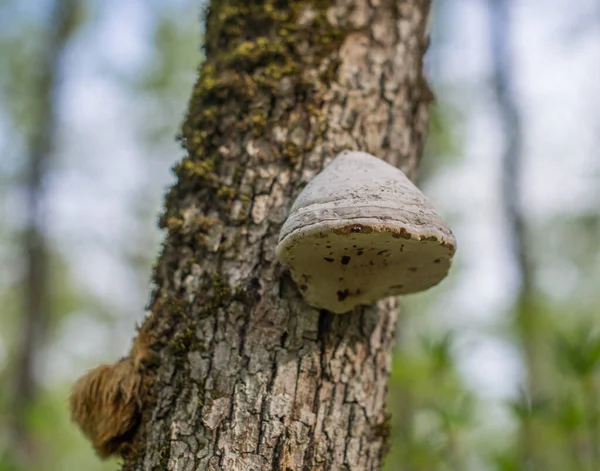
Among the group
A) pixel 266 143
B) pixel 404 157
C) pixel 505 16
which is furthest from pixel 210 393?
pixel 505 16

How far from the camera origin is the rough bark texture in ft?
5.60

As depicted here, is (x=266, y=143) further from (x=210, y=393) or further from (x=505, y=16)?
(x=505, y=16)

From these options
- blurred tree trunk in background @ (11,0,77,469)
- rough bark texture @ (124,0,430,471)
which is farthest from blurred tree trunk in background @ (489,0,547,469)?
blurred tree trunk in background @ (11,0,77,469)

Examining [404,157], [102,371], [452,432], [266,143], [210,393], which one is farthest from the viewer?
[452,432]

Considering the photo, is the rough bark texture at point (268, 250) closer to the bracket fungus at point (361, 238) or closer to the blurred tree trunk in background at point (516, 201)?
the bracket fungus at point (361, 238)

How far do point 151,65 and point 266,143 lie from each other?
45.2 ft

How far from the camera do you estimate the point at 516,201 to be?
10.6 metres

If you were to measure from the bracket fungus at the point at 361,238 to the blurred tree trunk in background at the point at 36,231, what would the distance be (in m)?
7.14

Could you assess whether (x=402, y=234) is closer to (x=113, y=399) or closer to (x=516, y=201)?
(x=113, y=399)

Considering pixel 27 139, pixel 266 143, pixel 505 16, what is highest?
pixel 505 16

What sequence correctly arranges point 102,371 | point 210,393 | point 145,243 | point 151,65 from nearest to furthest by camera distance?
point 210,393, point 102,371, point 151,65, point 145,243

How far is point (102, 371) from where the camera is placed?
6.26 feet

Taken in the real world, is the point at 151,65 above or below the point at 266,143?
above

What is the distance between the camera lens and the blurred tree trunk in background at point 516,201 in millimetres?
8188
